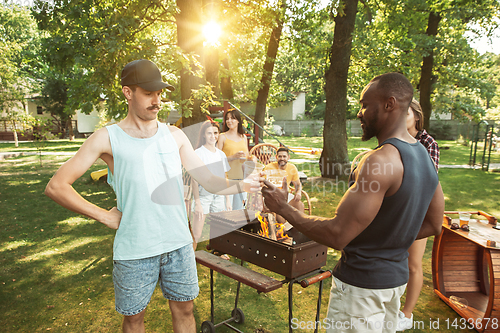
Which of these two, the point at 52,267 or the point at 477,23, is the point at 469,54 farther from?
the point at 52,267

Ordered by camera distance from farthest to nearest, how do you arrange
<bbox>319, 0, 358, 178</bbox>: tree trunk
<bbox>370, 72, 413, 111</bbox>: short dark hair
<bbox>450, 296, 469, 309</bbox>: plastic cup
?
<bbox>319, 0, 358, 178</bbox>: tree trunk → <bbox>450, 296, 469, 309</bbox>: plastic cup → <bbox>370, 72, 413, 111</bbox>: short dark hair

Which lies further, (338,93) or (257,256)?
(338,93)

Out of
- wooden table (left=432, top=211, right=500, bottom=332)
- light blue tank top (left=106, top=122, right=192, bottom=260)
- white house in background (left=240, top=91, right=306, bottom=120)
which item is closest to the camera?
light blue tank top (left=106, top=122, right=192, bottom=260)

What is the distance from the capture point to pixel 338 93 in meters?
10.3

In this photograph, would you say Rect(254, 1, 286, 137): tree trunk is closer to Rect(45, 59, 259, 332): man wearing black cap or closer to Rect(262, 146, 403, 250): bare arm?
Rect(45, 59, 259, 332): man wearing black cap

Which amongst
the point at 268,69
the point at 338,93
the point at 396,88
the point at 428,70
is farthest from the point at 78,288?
the point at 428,70

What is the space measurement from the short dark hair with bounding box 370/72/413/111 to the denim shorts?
1638mm

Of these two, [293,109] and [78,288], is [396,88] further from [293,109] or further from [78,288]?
[293,109]

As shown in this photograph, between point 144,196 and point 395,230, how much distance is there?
1524 millimetres

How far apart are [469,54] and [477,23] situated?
120 inches

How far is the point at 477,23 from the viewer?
15.3 metres

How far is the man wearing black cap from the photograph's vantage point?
6.53 ft

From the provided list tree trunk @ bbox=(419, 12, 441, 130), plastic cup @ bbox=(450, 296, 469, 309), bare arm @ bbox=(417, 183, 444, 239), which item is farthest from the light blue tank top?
tree trunk @ bbox=(419, 12, 441, 130)

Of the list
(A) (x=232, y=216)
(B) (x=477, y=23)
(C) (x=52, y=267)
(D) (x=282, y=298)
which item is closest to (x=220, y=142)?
(A) (x=232, y=216)
